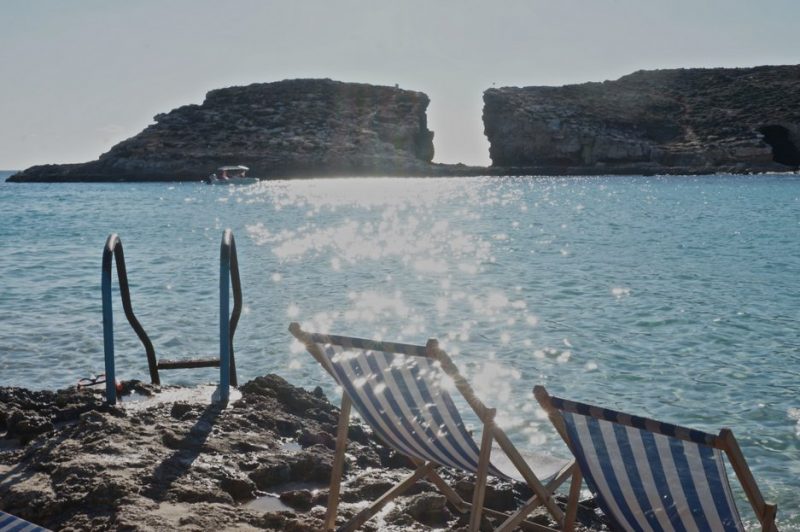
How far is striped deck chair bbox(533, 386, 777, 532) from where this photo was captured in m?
2.32

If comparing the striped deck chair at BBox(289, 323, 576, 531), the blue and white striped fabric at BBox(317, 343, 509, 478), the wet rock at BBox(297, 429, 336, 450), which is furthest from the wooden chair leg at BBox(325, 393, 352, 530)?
the wet rock at BBox(297, 429, 336, 450)

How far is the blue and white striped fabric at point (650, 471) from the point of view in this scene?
93.0 inches

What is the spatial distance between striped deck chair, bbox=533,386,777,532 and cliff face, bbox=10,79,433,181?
278 feet

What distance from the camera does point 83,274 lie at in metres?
15.4

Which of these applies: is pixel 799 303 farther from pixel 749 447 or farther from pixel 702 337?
pixel 749 447

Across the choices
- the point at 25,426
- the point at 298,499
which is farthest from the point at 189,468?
the point at 25,426

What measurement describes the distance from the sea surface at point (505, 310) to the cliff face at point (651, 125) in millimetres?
55329

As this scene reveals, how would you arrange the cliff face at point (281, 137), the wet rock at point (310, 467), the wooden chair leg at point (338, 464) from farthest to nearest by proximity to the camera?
the cliff face at point (281, 137) → the wet rock at point (310, 467) → the wooden chair leg at point (338, 464)

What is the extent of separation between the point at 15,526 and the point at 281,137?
304 feet

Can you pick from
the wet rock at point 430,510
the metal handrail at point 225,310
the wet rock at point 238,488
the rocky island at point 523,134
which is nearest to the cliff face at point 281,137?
the rocky island at point 523,134

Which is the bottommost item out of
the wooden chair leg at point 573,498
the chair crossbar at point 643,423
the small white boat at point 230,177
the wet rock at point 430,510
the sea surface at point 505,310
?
the sea surface at point 505,310

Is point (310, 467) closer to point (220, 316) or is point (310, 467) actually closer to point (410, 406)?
point (220, 316)

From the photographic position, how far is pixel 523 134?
278 feet

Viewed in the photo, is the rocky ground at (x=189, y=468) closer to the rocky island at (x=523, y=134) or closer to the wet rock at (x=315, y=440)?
the wet rock at (x=315, y=440)
